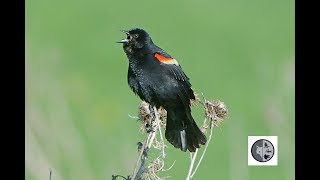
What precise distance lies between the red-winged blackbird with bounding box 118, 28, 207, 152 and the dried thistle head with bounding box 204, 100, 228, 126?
0.21 meters

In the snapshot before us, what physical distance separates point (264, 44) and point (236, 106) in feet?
1.62

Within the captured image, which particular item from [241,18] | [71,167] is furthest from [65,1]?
[241,18]

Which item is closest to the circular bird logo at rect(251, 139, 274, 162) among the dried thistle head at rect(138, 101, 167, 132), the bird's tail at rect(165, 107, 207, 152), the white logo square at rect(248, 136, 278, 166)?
the white logo square at rect(248, 136, 278, 166)

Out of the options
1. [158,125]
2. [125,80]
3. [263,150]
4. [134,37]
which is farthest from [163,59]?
[263,150]

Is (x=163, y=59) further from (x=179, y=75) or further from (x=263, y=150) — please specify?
(x=263, y=150)

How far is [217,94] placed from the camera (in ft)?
17.8

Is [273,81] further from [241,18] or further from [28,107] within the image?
[28,107]

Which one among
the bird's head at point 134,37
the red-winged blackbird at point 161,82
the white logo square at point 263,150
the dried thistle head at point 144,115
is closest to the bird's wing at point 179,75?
the red-winged blackbird at point 161,82

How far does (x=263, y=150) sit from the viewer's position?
5.21 meters

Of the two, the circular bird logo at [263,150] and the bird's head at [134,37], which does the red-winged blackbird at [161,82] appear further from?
the circular bird logo at [263,150]

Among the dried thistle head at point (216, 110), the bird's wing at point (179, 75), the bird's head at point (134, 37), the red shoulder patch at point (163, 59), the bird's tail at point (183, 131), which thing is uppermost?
the bird's head at point (134, 37)

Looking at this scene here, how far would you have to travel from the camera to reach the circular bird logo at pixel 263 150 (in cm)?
519

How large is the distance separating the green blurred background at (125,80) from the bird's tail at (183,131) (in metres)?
0.19

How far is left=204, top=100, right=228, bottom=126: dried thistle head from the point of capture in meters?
4.43
